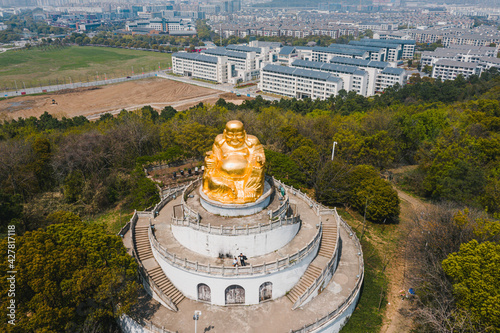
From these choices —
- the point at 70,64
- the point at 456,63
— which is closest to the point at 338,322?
the point at 456,63

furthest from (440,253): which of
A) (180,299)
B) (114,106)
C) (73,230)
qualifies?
(114,106)

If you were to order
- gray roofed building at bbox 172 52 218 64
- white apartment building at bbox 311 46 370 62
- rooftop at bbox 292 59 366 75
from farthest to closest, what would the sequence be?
white apartment building at bbox 311 46 370 62
gray roofed building at bbox 172 52 218 64
rooftop at bbox 292 59 366 75

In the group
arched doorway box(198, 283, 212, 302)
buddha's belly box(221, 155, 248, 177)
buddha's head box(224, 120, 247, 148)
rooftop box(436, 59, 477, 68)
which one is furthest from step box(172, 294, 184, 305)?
rooftop box(436, 59, 477, 68)

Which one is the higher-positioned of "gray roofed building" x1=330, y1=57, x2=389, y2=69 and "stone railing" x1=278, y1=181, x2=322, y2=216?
"gray roofed building" x1=330, y1=57, x2=389, y2=69

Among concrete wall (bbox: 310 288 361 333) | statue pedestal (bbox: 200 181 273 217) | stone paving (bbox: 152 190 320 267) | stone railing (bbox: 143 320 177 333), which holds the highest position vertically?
statue pedestal (bbox: 200 181 273 217)

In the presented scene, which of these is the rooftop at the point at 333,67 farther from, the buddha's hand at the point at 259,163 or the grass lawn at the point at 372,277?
the buddha's hand at the point at 259,163

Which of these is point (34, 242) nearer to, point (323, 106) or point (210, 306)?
point (210, 306)

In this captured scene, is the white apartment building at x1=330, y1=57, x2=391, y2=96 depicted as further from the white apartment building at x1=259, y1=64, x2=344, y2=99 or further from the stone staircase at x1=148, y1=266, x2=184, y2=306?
the stone staircase at x1=148, y1=266, x2=184, y2=306
